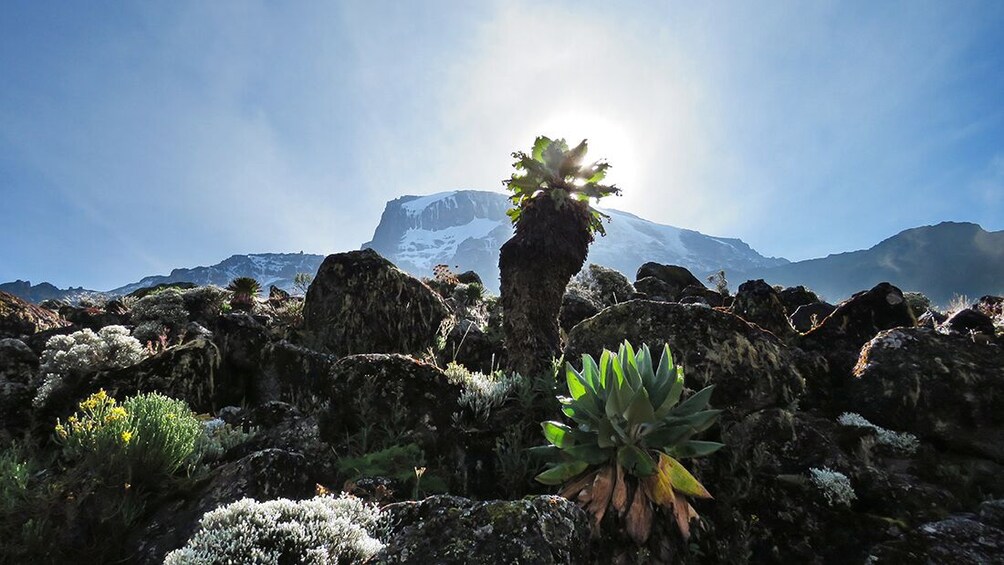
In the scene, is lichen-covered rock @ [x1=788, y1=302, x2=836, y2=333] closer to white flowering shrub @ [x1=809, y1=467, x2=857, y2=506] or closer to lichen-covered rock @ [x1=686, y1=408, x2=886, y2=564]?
lichen-covered rock @ [x1=686, y1=408, x2=886, y2=564]

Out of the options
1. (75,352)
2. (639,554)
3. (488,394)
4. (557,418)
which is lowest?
(639,554)

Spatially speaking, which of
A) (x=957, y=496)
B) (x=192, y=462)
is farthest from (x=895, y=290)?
(x=192, y=462)

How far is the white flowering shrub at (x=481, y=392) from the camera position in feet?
19.7

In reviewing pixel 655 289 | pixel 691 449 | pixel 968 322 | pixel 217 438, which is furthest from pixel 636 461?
pixel 655 289

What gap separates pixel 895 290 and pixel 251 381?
14367mm

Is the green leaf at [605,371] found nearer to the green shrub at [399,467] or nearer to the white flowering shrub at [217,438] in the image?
the green shrub at [399,467]

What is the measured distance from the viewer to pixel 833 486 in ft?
16.0

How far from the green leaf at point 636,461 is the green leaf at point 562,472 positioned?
0.35 m

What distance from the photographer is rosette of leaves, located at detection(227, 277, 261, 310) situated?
17.0 meters

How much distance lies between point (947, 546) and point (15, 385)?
11.0 m

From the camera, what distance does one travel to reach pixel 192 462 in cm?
469

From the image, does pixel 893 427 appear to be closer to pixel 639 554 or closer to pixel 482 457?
pixel 639 554

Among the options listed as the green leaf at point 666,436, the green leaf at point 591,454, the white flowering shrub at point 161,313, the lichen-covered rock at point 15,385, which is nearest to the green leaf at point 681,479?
the green leaf at point 666,436

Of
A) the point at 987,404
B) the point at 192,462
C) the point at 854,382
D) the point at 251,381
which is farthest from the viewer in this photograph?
the point at 251,381
